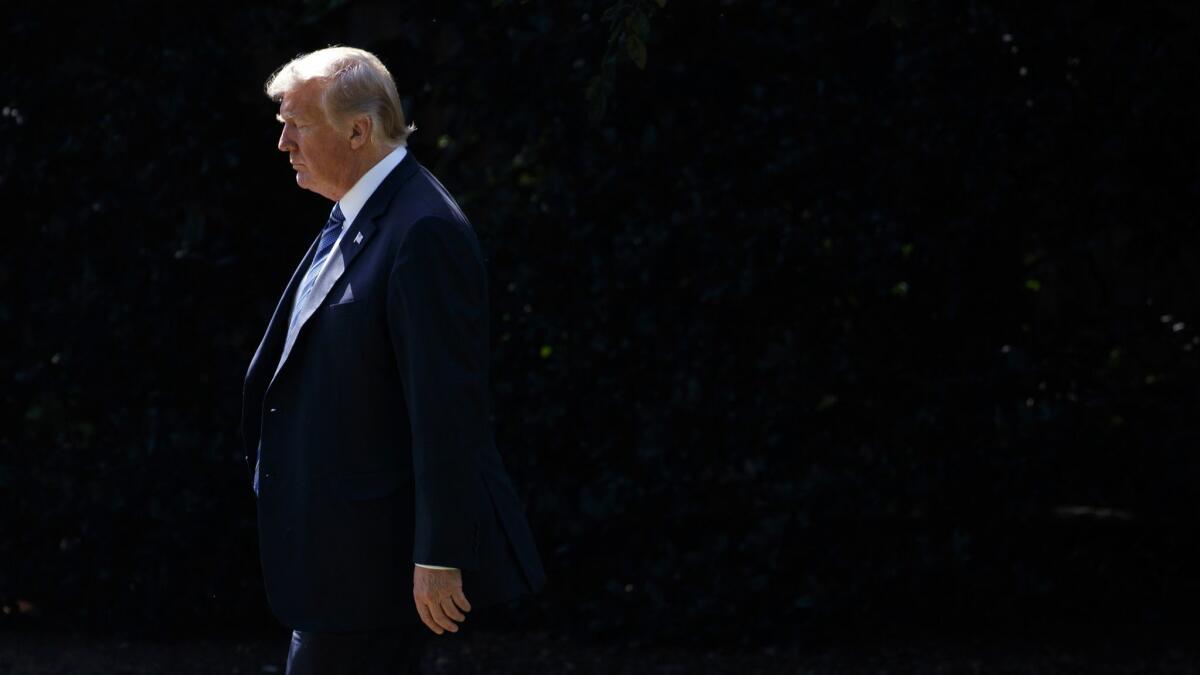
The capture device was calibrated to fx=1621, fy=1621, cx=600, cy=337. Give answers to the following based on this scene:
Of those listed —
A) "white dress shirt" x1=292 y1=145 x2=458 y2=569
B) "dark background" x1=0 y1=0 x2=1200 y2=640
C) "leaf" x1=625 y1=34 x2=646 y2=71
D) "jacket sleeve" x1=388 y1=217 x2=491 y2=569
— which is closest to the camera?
"jacket sleeve" x1=388 y1=217 x2=491 y2=569

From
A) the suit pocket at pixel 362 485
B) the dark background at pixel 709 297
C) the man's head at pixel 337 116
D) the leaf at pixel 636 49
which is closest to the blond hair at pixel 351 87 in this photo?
the man's head at pixel 337 116

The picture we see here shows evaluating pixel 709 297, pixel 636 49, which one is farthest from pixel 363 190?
pixel 709 297

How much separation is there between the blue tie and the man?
30 mm

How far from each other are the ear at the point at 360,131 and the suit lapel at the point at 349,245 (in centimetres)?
8

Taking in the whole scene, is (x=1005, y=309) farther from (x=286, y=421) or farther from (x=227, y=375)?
(x=286, y=421)

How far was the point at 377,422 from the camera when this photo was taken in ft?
10.1

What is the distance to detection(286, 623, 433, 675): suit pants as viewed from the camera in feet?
10.2

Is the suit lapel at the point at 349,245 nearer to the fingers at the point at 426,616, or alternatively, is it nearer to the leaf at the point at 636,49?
the fingers at the point at 426,616

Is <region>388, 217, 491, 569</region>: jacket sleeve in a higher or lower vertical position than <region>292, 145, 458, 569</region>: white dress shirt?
lower

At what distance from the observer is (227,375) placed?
600 centimetres

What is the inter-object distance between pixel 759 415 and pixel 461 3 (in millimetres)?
1825

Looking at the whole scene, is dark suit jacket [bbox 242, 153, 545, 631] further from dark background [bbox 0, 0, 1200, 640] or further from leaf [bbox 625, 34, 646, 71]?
dark background [bbox 0, 0, 1200, 640]

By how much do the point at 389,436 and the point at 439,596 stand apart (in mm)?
327

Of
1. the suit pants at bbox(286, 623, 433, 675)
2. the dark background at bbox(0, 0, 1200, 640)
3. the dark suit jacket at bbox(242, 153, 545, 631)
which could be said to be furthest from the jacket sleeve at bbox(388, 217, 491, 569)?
the dark background at bbox(0, 0, 1200, 640)
